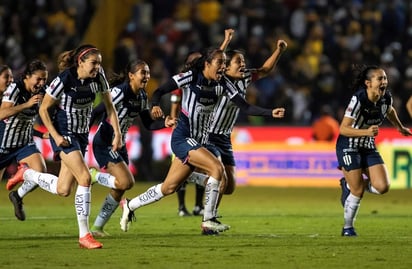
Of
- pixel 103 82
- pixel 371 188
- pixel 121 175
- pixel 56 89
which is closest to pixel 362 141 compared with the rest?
pixel 371 188

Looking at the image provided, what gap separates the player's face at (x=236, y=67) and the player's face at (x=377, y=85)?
5.84ft

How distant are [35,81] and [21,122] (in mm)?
901

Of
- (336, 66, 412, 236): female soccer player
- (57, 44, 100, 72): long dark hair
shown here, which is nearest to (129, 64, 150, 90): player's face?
(57, 44, 100, 72): long dark hair

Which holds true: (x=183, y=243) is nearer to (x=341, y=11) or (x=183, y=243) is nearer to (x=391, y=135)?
(x=391, y=135)

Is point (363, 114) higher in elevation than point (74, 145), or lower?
higher

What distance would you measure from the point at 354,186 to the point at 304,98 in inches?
501

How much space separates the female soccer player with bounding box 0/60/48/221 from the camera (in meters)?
13.7

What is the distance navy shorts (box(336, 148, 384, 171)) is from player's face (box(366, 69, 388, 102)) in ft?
2.13

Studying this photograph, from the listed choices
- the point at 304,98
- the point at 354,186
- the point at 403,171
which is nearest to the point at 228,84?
the point at 354,186

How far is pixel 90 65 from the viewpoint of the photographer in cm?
1236

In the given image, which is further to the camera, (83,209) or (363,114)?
(363,114)

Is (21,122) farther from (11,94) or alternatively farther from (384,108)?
(384,108)

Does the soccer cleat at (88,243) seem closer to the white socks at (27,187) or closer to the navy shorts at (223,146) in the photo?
the white socks at (27,187)

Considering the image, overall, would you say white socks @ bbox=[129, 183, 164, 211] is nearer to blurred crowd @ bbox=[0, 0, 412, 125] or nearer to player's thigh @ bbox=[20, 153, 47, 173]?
player's thigh @ bbox=[20, 153, 47, 173]
